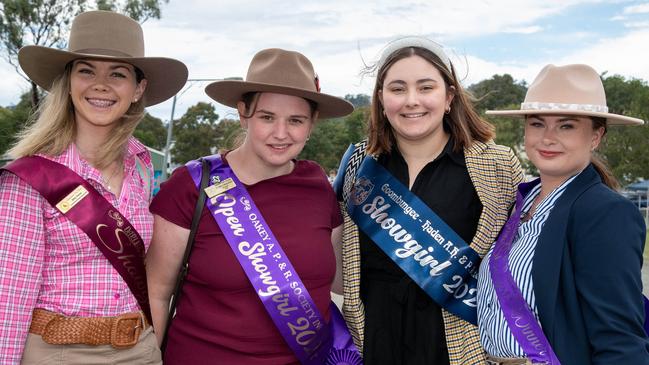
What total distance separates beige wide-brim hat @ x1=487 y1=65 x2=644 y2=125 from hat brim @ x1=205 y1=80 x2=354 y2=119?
0.82 m

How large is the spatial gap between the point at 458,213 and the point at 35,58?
6.33ft

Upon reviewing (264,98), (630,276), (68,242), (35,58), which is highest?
(35,58)

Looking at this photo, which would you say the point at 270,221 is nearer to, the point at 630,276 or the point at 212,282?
the point at 212,282

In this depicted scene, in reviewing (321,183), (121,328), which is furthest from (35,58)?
(321,183)

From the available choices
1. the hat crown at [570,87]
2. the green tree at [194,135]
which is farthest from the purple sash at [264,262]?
the green tree at [194,135]

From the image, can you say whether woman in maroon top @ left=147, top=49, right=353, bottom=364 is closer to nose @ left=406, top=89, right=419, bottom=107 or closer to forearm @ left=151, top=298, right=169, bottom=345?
forearm @ left=151, top=298, right=169, bottom=345

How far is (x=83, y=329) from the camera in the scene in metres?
2.18

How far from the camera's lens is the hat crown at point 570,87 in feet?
7.90

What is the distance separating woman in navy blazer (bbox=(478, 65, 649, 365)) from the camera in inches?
79.2

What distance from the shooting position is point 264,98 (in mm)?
2662

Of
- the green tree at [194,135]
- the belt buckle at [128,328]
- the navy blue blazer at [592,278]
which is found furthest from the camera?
the green tree at [194,135]

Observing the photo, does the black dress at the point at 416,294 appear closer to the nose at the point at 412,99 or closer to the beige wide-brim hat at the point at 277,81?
the nose at the point at 412,99

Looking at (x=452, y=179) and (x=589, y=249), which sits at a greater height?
(x=452, y=179)

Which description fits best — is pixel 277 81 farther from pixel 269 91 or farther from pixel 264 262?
pixel 264 262
